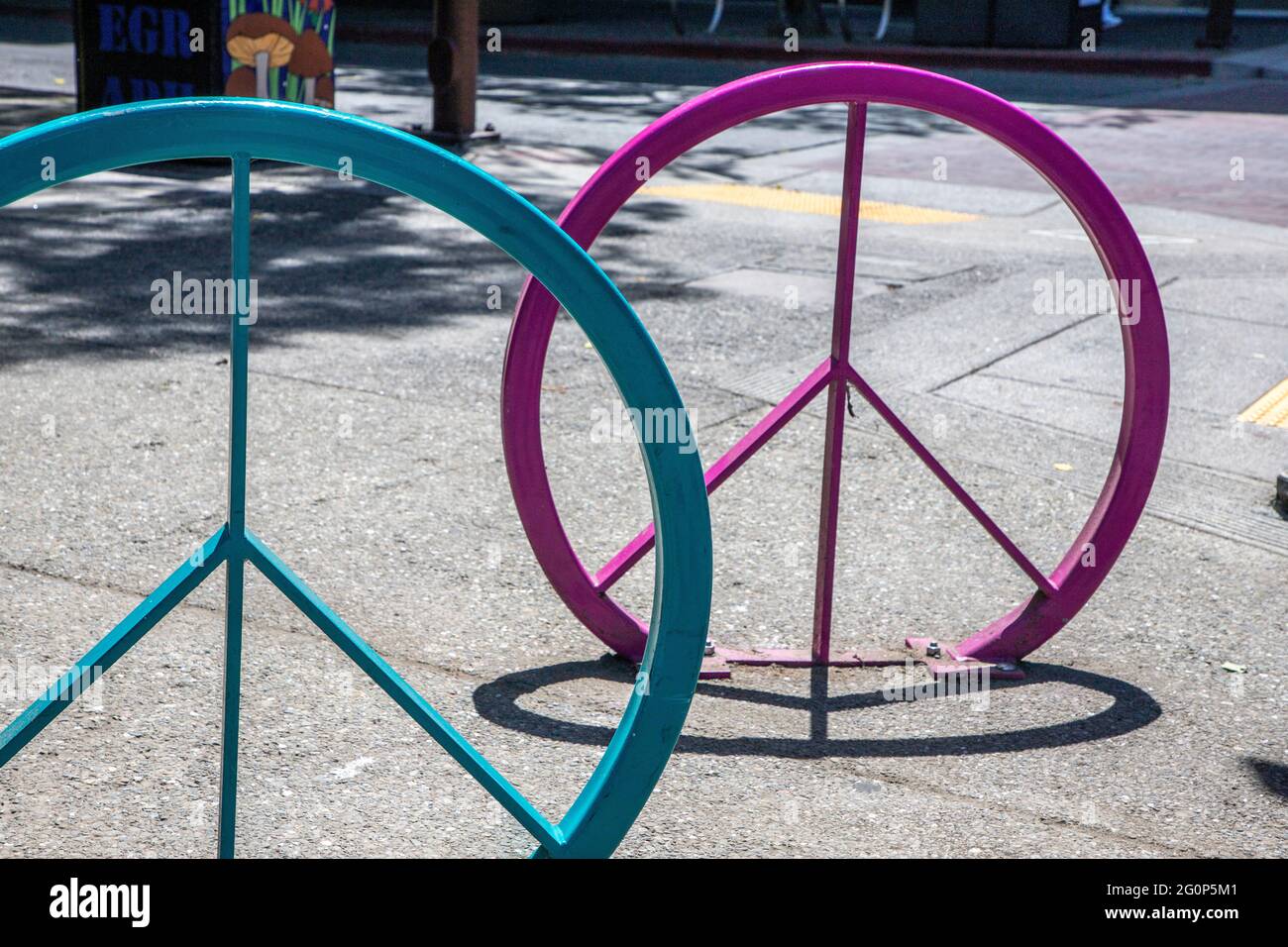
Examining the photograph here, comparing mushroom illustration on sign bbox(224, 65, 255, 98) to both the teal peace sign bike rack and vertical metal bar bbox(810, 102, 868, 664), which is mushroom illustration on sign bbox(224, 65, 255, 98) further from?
the teal peace sign bike rack

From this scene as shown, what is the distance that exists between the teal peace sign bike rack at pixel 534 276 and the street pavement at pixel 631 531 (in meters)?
0.51

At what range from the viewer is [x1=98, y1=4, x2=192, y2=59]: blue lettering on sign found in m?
10.9

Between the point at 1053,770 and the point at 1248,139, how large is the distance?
1195 centimetres

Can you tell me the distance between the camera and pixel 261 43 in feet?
36.7

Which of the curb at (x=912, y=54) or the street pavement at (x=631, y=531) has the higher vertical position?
the curb at (x=912, y=54)

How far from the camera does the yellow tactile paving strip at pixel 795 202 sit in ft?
32.9

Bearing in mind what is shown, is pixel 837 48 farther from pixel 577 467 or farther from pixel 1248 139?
pixel 577 467

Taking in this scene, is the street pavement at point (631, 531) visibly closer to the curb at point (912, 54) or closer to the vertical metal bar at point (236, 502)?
the vertical metal bar at point (236, 502)

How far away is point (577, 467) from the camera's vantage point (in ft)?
17.8

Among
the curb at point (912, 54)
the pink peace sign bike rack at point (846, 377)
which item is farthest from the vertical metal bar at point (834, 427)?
the curb at point (912, 54)

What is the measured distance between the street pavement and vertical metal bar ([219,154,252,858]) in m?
0.44

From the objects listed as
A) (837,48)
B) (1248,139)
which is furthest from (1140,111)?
(837,48)

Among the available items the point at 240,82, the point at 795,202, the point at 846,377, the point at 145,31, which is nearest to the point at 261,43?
the point at 240,82

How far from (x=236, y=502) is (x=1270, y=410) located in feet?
15.7
